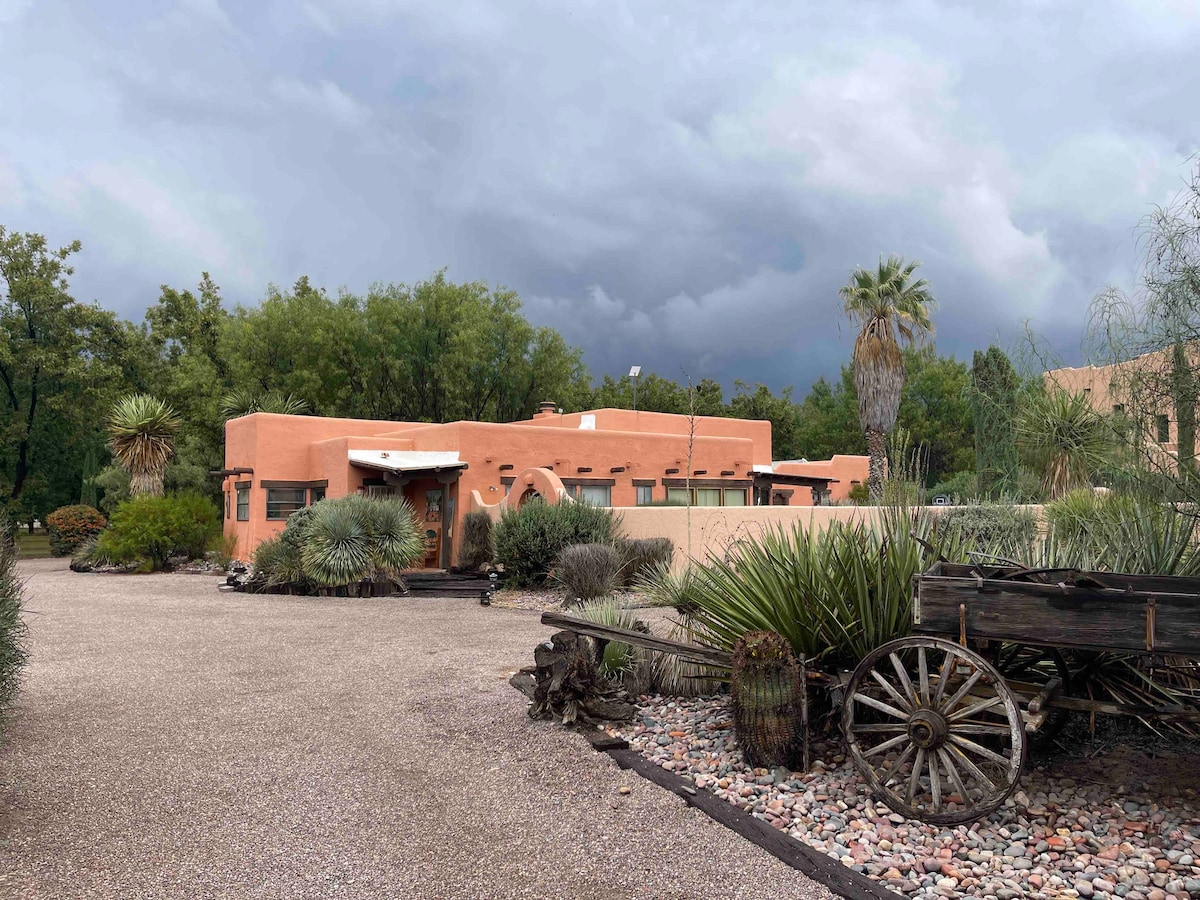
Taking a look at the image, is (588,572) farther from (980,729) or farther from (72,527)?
(72,527)

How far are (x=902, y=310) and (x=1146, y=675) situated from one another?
21.3m

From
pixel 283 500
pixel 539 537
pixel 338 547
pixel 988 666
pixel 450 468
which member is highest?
pixel 450 468

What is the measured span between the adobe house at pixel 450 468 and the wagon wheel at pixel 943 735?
12801 millimetres

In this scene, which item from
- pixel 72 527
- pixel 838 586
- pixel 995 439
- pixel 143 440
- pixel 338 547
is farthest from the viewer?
pixel 72 527

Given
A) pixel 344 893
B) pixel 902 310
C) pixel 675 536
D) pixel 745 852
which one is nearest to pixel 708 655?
pixel 745 852

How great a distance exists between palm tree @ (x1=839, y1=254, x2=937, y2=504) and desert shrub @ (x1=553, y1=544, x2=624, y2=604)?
1290cm

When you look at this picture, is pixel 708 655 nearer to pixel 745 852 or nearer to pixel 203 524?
pixel 745 852

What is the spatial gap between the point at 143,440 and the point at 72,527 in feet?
17.1

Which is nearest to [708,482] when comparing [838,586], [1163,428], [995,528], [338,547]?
[338,547]

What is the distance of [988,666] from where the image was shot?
416cm

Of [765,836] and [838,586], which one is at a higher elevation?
[838,586]

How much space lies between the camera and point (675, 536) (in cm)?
1633

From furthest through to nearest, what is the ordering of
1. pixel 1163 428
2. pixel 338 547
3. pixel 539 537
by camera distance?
pixel 338 547, pixel 539 537, pixel 1163 428

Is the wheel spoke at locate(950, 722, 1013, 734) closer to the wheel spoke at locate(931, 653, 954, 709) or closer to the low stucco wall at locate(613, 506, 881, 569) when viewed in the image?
the wheel spoke at locate(931, 653, 954, 709)
